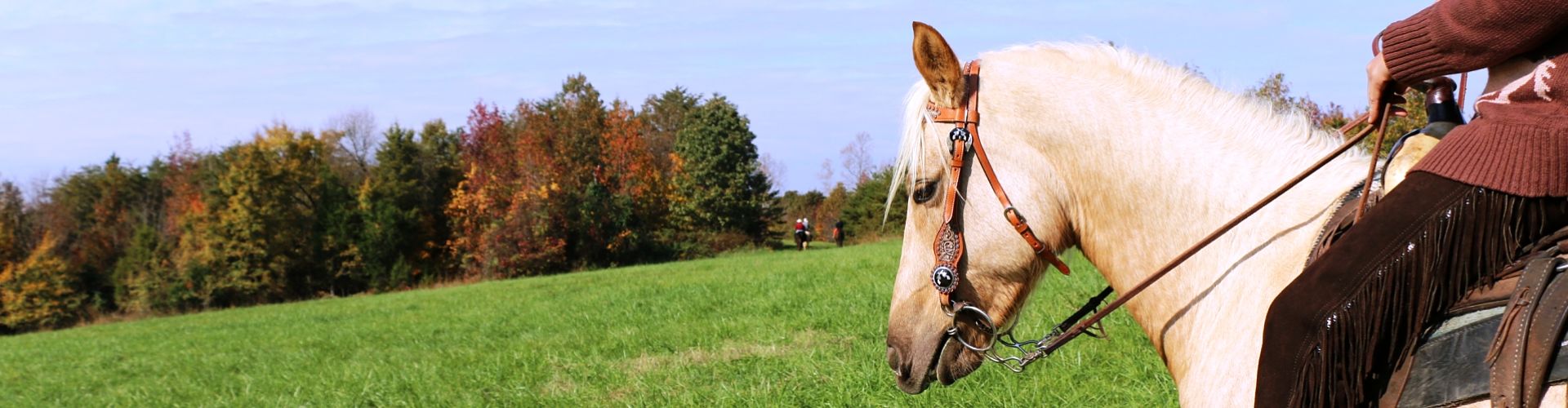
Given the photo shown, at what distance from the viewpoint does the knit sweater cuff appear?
1868 millimetres

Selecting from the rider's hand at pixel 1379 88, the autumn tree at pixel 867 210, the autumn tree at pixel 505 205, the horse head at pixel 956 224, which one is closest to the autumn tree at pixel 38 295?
the autumn tree at pixel 505 205

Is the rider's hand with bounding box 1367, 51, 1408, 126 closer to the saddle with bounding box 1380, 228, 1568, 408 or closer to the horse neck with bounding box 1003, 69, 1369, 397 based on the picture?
the horse neck with bounding box 1003, 69, 1369, 397

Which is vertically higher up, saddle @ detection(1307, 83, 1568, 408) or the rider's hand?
the rider's hand

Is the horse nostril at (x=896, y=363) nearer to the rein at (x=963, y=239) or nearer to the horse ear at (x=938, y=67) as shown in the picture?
the rein at (x=963, y=239)

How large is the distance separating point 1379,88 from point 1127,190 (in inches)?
22.0

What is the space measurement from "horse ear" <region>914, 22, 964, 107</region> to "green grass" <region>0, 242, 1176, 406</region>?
9.65ft

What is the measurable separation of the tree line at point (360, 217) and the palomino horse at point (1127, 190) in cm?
3972

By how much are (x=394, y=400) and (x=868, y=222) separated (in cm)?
3616

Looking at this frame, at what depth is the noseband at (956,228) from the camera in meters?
2.45

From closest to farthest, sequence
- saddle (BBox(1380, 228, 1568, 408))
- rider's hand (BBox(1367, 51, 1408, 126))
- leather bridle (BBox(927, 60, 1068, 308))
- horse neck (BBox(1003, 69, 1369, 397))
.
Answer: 1. saddle (BBox(1380, 228, 1568, 408))
2. rider's hand (BBox(1367, 51, 1408, 126))
3. horse neck (BBox(1003, 69, 1369, 397))
4. leather bridle (BBox(927, 60, 1068, 308))

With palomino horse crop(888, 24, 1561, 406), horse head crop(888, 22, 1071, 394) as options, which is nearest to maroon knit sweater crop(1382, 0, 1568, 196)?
palomino horse crop(888, 24, 1561, 406)

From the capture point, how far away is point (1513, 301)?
171 centimetres

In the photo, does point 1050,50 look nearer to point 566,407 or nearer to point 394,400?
point 566,407

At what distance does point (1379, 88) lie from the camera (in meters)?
2.06
